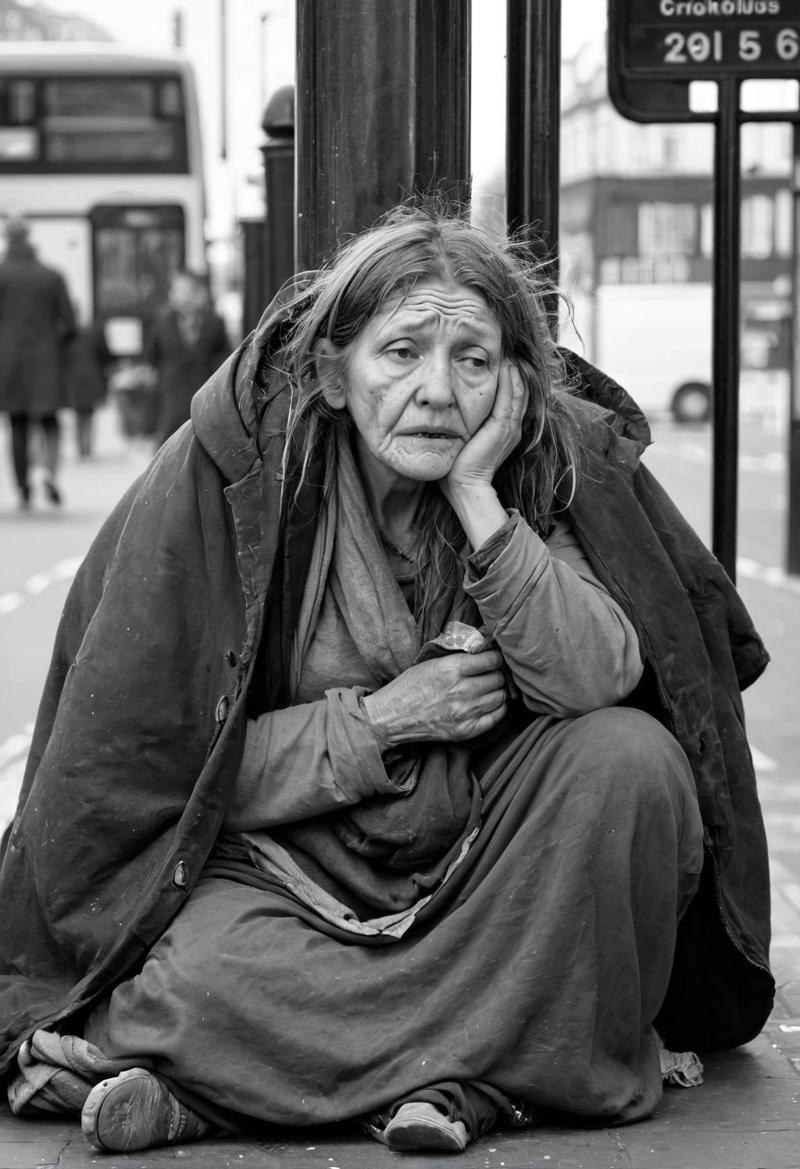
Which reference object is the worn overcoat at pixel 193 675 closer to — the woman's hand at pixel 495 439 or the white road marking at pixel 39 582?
the woman's hand at pixel 495 439

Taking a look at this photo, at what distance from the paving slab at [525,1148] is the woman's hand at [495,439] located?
38.9 inches

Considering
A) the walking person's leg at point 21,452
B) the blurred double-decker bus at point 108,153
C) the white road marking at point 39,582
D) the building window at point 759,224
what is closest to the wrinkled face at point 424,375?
the white road marking at point 39,582

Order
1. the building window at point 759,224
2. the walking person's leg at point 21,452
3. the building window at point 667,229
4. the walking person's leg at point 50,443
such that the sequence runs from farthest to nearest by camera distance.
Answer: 1. the building window at point 667,229
2. the building window at point 759,224
3. the walking person's leg at point 50,443
4. the walking person's leg at point 21,452

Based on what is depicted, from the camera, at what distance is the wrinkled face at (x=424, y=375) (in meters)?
2.85

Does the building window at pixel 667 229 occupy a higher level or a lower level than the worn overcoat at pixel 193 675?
higher

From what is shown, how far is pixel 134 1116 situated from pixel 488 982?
54 cm

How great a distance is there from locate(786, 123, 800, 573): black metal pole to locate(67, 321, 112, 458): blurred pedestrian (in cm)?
817

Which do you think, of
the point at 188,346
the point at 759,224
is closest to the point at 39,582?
the point at 188,346

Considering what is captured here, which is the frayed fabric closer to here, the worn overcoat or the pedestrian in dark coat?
the worn overcoat

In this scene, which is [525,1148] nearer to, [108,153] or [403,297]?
[403,297]

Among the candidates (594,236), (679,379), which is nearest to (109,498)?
(594,236)

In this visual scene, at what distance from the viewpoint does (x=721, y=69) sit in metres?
3.51

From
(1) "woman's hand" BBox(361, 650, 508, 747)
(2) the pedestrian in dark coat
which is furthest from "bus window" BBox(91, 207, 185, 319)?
(1) "woman's hand" BBox(361, 650, 508, 747)

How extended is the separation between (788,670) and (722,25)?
3940mm
